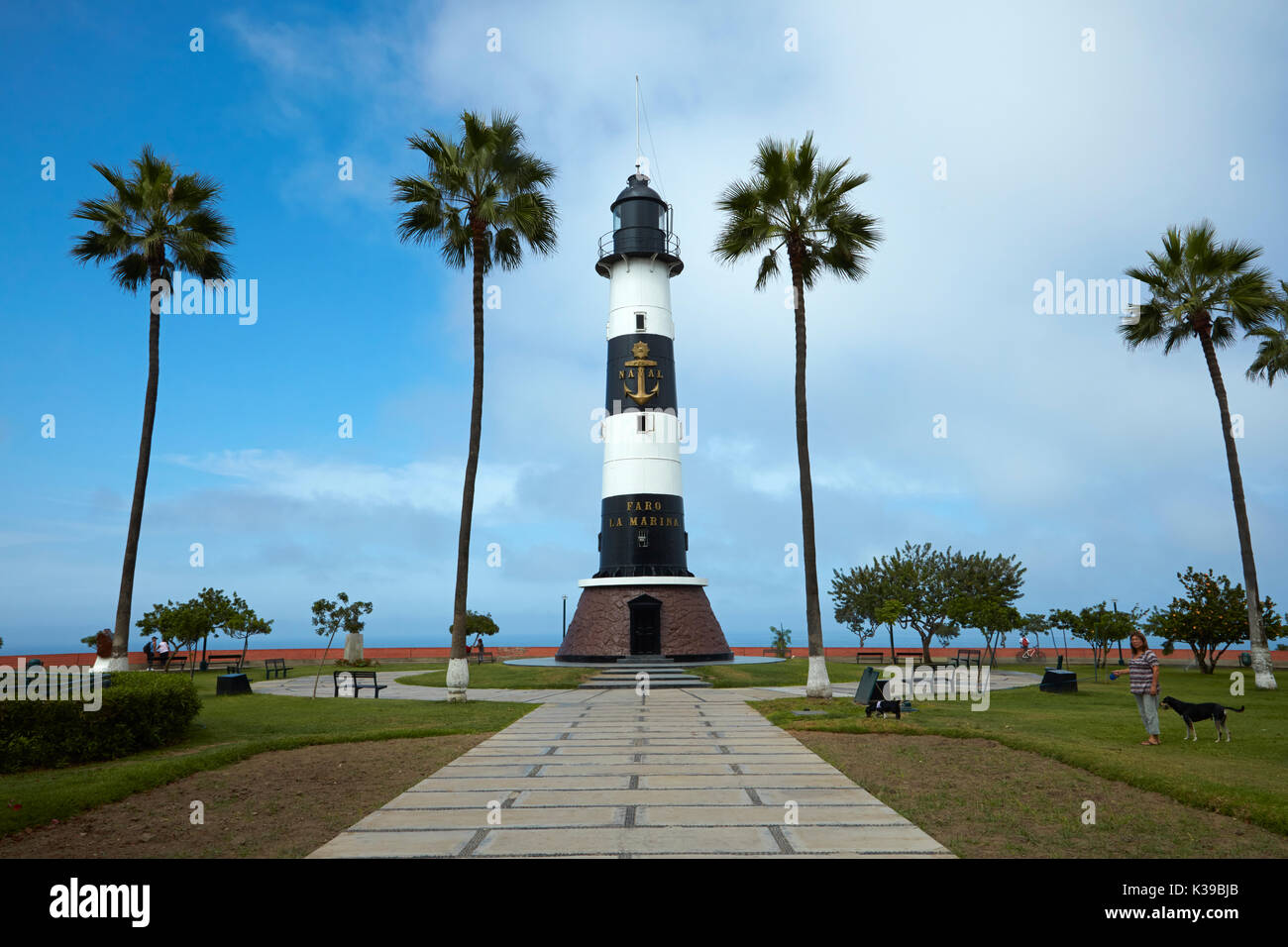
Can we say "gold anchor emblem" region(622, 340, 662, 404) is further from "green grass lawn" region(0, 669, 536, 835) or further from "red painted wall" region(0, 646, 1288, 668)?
"green grass lawn" region(0, 669, 536, 835)

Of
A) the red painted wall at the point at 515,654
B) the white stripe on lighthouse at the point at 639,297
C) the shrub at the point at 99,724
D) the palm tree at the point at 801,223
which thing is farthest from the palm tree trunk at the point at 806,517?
the red painted wall at the point at 515,654

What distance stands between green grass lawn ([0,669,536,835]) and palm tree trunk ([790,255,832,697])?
21.6ft

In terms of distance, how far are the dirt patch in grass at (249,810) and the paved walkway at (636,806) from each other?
0.43 metres

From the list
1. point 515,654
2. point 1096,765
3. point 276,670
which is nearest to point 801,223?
point 1096,765

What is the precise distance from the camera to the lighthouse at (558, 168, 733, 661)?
1139 inches

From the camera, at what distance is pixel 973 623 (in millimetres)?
29250

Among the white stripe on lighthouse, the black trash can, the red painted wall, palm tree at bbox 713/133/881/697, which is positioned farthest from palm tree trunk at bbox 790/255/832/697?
the red painted wall

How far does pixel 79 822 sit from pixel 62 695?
15.8ft

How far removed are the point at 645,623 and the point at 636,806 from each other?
21433 mm

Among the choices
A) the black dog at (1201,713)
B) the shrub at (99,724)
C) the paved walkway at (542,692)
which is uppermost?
the shrub at (99,724)

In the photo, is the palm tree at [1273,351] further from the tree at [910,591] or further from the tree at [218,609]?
the tree at [218,609]

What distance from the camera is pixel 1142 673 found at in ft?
40.3

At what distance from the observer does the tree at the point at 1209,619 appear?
93.7ft
